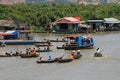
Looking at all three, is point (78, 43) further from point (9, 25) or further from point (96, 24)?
point (96, 24)

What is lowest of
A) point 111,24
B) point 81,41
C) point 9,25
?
point 111,24

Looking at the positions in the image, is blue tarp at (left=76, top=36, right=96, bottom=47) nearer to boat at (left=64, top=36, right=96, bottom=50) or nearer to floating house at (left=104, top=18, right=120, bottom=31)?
boat at (left=64, top=36, right=96, bottom=50)

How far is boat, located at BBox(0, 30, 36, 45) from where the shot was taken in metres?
35.8

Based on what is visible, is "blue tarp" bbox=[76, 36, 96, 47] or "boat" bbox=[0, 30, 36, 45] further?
"boat" bbox=[0, 30, 36, 45]

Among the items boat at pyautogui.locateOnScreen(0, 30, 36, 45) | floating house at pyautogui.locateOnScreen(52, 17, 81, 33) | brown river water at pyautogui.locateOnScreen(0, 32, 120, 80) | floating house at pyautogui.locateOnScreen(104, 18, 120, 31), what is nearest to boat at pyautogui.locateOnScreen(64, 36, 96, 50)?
brown river water at pyautogui.locateOnScreen(0, 32, 120, 80)

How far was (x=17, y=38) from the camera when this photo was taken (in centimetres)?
3700

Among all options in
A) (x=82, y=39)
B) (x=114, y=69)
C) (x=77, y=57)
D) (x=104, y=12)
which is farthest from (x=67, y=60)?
(x=104, y=12)

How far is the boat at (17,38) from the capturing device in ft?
117

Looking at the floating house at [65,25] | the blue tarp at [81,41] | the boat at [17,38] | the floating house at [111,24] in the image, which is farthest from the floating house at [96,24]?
the blue tarp at [81,41]

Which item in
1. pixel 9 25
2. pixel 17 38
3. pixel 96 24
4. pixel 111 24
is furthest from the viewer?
pixel 111 24

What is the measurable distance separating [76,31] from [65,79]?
919 inches

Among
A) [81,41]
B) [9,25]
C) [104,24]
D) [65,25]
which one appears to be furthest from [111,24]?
[81,41]

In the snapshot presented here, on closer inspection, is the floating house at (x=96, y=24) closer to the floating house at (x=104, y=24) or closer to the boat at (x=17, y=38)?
the floating house at (x=104, y=24)

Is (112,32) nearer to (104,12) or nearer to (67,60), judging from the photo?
(104,12)
